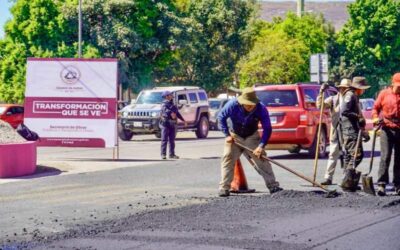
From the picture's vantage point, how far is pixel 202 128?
3519cm

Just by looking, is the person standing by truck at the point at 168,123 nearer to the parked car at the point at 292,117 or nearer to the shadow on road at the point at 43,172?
the parked car at the point at 292,117

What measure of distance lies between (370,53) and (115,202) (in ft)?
204

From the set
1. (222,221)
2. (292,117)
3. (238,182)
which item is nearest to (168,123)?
(292,117)

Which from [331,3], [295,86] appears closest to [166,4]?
[295,86]

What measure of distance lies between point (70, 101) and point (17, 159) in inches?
185

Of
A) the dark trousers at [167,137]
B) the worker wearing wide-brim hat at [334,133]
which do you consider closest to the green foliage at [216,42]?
the dark trousers at [167,137]

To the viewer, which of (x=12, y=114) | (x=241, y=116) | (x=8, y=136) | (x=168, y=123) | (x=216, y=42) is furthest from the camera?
(x=216, y=42)

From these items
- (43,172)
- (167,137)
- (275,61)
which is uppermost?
(275,61)

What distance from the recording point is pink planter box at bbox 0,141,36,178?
16.8 m

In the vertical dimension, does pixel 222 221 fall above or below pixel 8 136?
below

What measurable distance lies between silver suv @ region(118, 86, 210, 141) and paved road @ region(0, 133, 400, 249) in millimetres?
14180

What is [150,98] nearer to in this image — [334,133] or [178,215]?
[334,133]

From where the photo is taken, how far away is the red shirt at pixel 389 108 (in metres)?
13.2

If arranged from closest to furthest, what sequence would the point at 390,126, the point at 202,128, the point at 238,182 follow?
the point at 390,126 → the point at 238,182 → the point at 202,128
